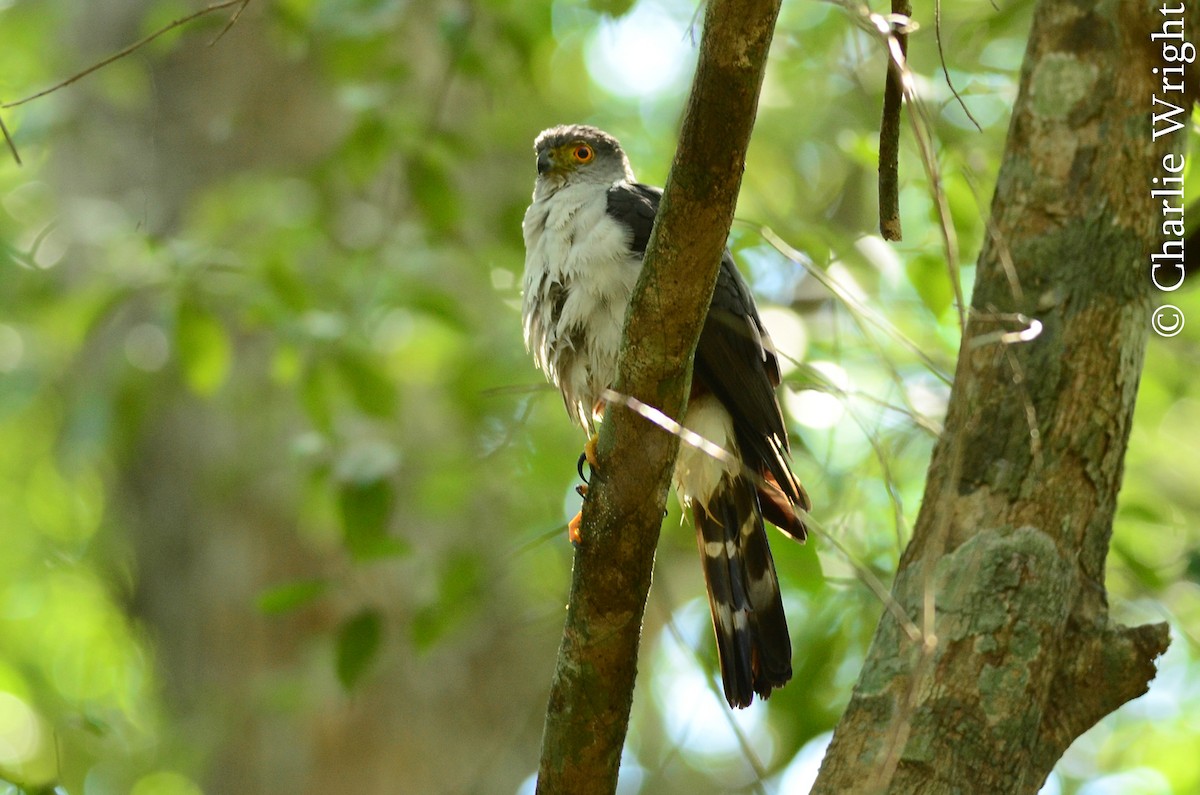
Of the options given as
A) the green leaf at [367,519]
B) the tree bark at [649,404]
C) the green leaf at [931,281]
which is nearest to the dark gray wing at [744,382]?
the green leaf at [931,281]

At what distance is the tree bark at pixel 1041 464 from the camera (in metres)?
2.30

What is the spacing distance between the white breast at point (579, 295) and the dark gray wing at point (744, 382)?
10cm

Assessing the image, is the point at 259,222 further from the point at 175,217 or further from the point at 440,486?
the point at 440,486

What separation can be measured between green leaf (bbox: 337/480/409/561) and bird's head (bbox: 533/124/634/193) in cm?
131

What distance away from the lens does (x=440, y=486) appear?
14.1 feet

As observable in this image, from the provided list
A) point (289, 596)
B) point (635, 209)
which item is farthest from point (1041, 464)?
point (289, 596)

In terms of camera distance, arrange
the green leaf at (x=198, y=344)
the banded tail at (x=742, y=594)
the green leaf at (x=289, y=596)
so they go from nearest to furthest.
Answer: the banded tail at (x=742, y=594)
the green leaf at (x=289, y=596)
the green leaf at (x=198, y=344)

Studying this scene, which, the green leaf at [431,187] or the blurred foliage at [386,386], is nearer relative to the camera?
the blurred foliage at [386,386]

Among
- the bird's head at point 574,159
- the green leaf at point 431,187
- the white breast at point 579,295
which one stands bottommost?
the white breast at point 579,295

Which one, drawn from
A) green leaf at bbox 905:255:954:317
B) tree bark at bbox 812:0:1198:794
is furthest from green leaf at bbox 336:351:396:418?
tree bark at bbox 812:0:1198:794

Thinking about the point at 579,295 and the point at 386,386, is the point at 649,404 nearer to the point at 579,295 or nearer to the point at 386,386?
the point at 579,295

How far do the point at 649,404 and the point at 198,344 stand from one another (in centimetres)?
249

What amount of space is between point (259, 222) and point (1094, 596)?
13.1ft

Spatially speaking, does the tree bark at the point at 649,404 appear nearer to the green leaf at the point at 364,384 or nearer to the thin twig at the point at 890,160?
the thin twig at the point at 890,160
